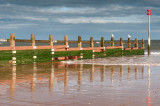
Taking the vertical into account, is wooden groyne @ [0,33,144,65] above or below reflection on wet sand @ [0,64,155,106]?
above

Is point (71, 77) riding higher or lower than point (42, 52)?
lower

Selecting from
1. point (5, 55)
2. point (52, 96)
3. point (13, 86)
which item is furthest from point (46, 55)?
point (52, 96)

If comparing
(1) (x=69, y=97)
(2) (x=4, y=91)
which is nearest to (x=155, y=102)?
(1) (x=69, y=97)

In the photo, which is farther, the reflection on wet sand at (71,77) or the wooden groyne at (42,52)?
the wooden groyne at (42,52)

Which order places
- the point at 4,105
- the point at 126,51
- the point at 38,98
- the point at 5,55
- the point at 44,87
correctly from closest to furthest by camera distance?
the point at 4,105, the point at 38,98, the point at 44,87, the point at 5,55, the point at 126,51

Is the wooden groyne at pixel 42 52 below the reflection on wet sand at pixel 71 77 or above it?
above

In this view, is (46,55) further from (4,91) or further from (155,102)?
(155,102)

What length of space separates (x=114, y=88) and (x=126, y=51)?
28.8 meters

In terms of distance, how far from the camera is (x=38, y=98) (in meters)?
7.61

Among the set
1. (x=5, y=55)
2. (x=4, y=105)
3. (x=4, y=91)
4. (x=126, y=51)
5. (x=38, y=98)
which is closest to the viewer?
(x=4, y=105)

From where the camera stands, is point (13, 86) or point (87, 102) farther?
point (13, 86)

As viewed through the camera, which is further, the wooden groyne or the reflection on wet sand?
the wooden groyne

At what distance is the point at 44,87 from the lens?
9.57 meters

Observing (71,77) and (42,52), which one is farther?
(42,52)
